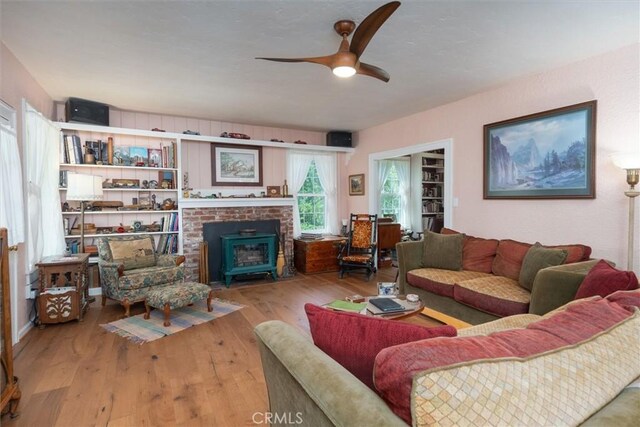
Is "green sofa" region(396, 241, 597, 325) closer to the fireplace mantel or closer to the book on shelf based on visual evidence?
the book on shelf

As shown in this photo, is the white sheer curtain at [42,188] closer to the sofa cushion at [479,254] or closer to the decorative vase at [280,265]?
the decorative vase at [280,265]

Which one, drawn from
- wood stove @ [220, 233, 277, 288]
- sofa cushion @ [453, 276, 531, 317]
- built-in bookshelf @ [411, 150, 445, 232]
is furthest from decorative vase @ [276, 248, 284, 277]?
built-in bookshelf @ [411, 150, 445, 232]

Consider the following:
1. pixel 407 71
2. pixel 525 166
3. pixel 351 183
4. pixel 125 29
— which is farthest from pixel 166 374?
pixel 351 183

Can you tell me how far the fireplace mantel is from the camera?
4.83 m

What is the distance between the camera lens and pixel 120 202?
4.52m

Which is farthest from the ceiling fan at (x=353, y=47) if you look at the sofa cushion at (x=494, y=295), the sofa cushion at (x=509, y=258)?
the sofa cushion at (x=509, y=258)

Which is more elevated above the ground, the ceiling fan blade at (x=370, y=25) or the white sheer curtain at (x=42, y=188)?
A: the ceiling fan blade at (x=370, y=25)

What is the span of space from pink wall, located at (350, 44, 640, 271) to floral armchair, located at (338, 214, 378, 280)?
58.1 inches

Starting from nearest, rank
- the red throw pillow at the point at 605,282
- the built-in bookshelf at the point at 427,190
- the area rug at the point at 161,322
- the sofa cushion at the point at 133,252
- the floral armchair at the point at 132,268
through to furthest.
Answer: the red throw pillow at the point at 605,282 < the area rug at the point at 161,322 < the floral armchair at the point at 132,268 < the sofa cushion at the point at 133,252 < the built-in bookshelf at the point at 427,190

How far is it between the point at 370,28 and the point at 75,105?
3.88 metres

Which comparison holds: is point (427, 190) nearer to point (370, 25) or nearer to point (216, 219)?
point (216, 219)

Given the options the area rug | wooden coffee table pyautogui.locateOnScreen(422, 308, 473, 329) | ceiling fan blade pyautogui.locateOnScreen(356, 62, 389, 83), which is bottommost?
the area rug

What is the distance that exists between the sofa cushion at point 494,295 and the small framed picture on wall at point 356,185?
10.4ft

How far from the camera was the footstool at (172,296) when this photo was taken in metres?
3.23
